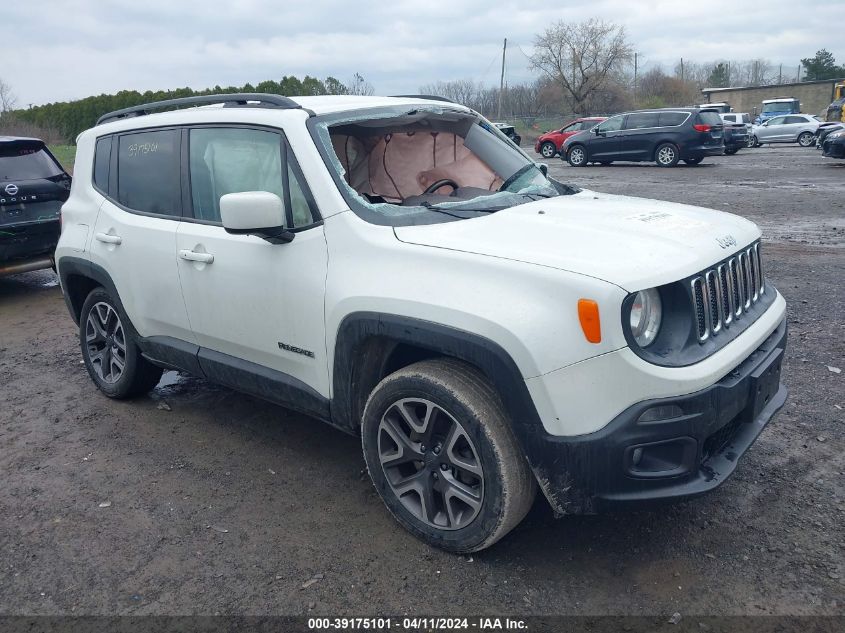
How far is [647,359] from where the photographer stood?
8.56 feet

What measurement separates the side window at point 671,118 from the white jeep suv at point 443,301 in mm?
18543

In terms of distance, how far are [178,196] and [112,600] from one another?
7.21 ft

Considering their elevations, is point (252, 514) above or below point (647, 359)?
below

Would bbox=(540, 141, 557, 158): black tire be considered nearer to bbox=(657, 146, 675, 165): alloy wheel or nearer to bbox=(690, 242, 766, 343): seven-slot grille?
bbox=(657, 146, 675, 165): alloy wheel

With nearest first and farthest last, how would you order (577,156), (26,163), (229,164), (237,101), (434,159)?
(229,164)
(237,101)
(434,159)
(26,163)
(577,156)

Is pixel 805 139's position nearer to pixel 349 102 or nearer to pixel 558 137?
pixel 558 137

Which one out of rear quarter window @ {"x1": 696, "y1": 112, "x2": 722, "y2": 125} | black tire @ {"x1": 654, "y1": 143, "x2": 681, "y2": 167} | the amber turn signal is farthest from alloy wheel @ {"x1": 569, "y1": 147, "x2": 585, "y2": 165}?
the amber turn signal

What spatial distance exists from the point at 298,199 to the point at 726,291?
1997 mm

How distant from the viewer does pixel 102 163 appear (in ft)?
15.5

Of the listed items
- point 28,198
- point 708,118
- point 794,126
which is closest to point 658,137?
point 708,118

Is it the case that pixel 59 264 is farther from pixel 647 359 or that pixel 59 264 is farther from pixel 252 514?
pixel 647 359

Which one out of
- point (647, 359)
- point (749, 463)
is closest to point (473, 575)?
point (647, 359)

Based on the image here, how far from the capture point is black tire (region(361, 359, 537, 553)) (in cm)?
280

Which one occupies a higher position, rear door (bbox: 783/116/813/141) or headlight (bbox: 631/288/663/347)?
rear door (bbox: 783/116/813/141)
